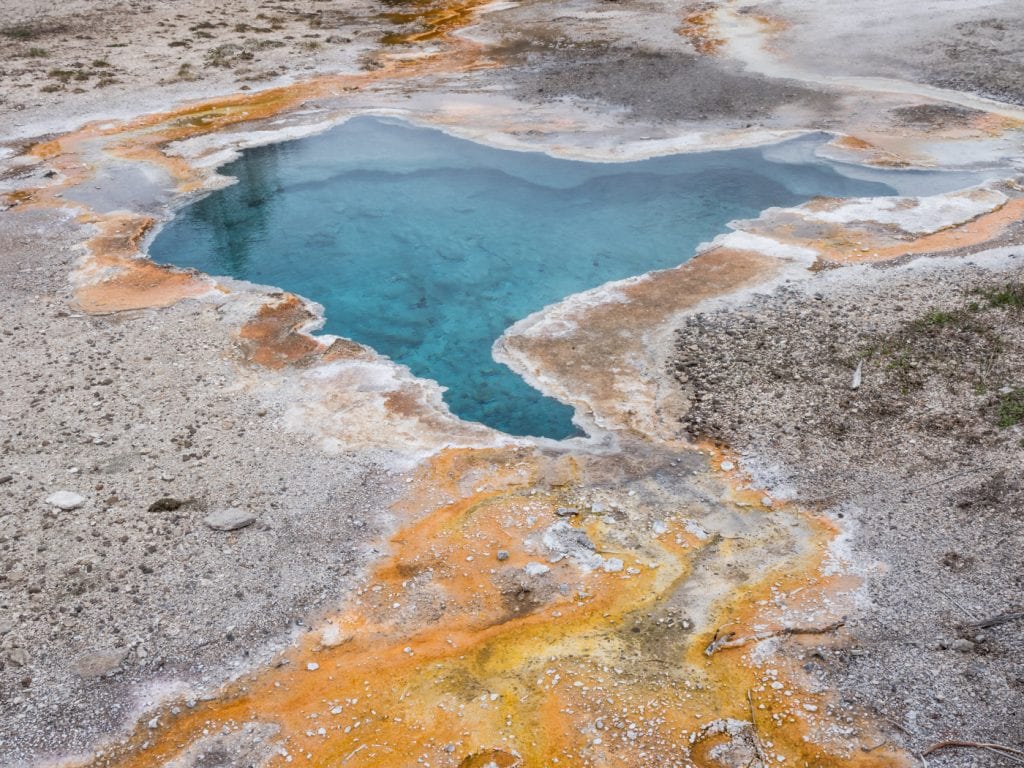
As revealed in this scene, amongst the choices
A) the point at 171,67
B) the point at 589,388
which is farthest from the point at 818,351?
the point at 171,67

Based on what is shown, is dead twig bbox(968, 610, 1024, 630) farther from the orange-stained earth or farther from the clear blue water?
the clear blue water

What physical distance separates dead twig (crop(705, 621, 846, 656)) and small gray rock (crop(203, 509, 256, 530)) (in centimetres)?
439

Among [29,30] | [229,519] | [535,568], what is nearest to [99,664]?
[229,519]

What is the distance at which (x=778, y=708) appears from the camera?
620 cm

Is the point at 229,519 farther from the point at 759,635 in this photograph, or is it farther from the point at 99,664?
the point at 759,635

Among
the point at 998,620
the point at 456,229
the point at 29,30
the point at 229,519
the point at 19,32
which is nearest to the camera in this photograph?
the point at 998,620

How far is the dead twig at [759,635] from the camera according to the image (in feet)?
22.1

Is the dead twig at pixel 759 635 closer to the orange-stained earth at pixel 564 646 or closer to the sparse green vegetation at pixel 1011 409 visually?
the orange-stained earth at pixel 564 646

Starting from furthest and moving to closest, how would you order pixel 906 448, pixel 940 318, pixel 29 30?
1. pixel 29 30
2. pixel 940 318
3. pixel 906 448

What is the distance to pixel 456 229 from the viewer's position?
15.3m

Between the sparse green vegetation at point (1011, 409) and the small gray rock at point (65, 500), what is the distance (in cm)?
946

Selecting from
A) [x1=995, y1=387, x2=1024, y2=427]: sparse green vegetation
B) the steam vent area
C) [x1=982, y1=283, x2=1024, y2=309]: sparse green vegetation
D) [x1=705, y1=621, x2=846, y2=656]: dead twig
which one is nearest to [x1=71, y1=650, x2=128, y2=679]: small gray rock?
the steam vent area

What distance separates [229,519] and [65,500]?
170 centimetres

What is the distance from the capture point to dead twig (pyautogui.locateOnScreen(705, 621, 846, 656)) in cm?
672
